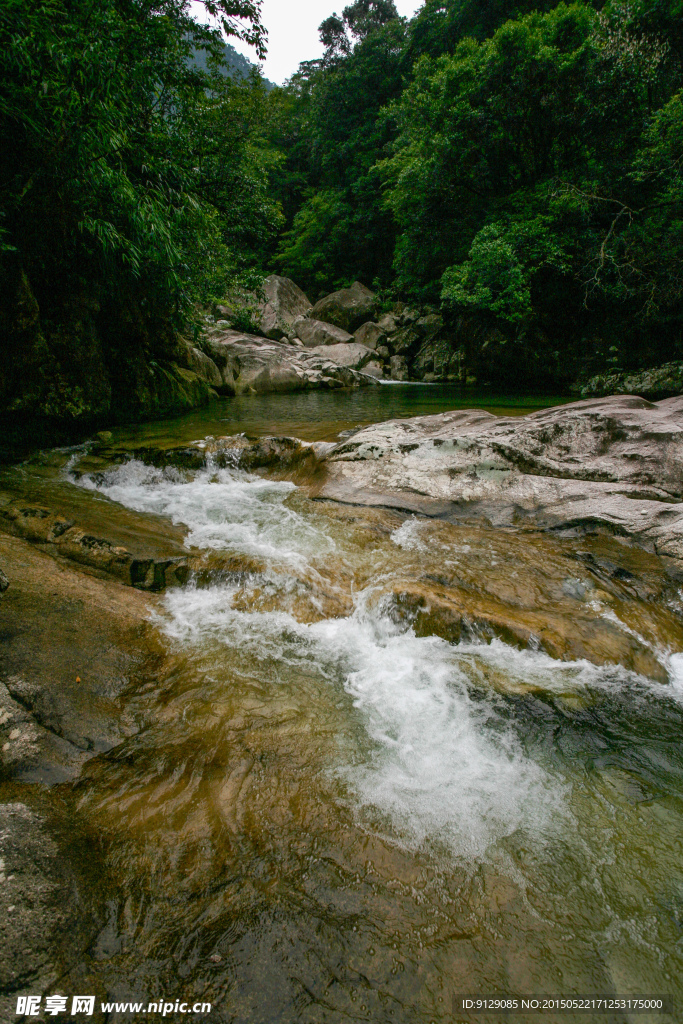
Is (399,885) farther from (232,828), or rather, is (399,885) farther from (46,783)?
(46,783)

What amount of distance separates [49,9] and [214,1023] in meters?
7.29

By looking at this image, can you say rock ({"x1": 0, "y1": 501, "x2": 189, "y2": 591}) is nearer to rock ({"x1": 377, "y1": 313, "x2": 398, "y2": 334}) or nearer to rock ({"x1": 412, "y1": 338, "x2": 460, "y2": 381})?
rock ({"x1": 412, "y1": 338, "x2": 460, "y2": 381})

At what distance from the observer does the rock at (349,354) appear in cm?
1838

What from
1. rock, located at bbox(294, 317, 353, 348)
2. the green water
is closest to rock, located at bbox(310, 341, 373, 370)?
rock, located at bbox(294, 317, 353, 348)

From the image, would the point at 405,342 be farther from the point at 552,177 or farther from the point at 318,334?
the point at 552,177

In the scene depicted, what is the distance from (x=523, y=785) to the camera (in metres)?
1.98

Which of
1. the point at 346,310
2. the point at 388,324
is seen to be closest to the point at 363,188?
the point at 346,310

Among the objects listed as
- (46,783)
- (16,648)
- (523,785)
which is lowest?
(523,785)

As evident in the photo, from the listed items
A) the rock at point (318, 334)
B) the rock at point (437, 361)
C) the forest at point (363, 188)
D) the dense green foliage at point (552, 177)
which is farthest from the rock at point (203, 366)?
the rock at point (437, 361)

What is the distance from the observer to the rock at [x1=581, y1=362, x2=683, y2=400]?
1115cm

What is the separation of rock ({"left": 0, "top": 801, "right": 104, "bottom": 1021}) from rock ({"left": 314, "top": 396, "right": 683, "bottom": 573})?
143 inches

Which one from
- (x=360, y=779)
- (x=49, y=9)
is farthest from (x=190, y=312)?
(x=360, y=779)

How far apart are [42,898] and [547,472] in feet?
15.7

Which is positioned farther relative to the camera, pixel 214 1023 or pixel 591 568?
pixel 591 568
